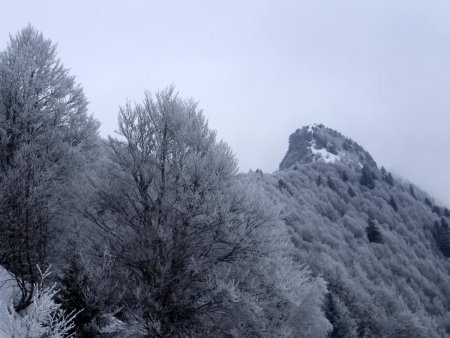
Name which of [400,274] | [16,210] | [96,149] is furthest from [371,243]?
[16,210]

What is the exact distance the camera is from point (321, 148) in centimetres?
13075

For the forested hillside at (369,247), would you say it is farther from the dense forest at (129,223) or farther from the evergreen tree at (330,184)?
the dense forest at (129,223)

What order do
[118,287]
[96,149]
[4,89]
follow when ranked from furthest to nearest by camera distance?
[96,149], [4,89], [118,287]

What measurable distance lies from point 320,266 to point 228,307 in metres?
35.4

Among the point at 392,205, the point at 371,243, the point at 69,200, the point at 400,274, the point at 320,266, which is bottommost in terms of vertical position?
the point at 69,200

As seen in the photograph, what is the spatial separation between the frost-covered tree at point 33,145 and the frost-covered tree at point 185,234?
1.55 m

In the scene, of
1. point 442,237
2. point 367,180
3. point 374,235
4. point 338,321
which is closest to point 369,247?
point 374,235

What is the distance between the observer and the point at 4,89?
37.8 ft

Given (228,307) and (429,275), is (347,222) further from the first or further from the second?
(228,307)

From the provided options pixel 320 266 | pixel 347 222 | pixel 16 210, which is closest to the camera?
pixel 16 210

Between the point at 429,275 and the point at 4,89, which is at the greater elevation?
the point at 429,275

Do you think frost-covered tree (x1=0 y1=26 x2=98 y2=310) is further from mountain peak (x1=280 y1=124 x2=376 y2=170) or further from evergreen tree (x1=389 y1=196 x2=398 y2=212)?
mountain peak (x1=280 y1=124 x2=376 y2=170)

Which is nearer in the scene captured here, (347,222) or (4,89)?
(4,89)

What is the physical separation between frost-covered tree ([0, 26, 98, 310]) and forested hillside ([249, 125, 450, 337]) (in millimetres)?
12718
